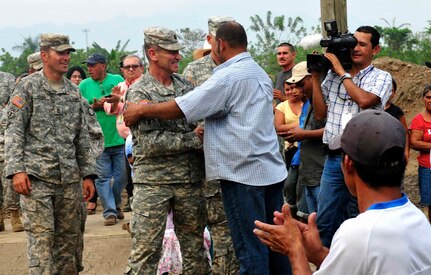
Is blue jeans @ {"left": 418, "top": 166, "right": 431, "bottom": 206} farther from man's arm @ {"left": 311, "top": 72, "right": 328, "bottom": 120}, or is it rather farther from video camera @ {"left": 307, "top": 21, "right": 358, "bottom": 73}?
video camera @ {"left": 307, "top": 21, "right": 358, "bottom": 73}

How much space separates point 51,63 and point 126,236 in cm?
258

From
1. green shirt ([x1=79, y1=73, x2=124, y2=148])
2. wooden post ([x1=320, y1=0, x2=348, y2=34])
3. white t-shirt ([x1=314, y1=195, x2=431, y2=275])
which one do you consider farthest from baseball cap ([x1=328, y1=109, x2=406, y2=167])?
green shirt ([x1=79, y1=73, x2=124, y2=148])

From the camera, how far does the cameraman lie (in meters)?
6.15

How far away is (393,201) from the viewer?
311 centimetres

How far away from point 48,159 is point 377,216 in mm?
4053

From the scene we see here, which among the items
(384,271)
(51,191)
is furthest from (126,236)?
(384,271)

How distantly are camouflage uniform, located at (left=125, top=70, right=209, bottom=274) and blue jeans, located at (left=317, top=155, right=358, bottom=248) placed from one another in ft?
3.18

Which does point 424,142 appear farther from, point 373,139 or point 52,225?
point 373,139

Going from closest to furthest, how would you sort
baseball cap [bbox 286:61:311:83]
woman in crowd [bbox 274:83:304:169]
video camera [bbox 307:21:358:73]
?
video camera [bbox 307:21:358:73] → baseball cap [bbox 286:61:311:83] → woman in crowd [bbox 274:83:304:169]

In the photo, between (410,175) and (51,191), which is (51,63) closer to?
(51,191)

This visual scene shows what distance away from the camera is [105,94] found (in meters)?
Result: 10.0

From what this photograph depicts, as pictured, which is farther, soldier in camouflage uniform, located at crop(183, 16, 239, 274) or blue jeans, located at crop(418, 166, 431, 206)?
blue jeans, located at crop(418, 166, 431, 206)

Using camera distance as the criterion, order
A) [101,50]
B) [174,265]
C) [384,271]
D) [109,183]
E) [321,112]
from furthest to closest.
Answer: [101,50], [109,183], [174,265], [321,112], [384,271]

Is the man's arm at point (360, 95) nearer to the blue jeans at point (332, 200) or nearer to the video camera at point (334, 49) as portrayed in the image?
the video camera at point (334, 49)
